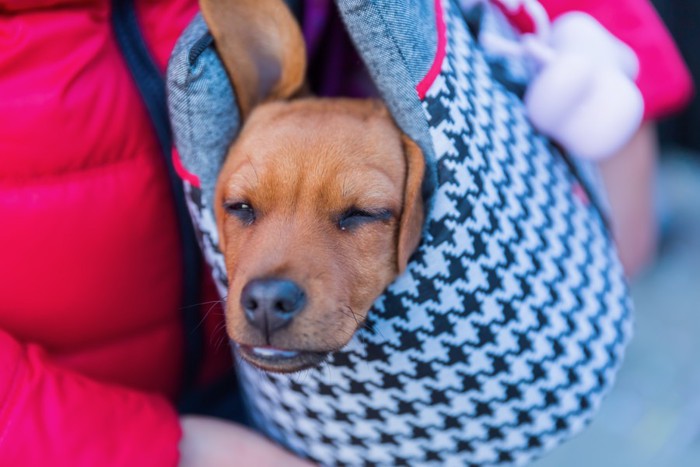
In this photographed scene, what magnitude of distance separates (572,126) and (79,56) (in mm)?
945

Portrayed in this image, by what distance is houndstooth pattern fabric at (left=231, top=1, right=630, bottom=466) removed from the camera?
4.05ft

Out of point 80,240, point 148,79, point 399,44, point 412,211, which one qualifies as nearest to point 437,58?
point 399,44

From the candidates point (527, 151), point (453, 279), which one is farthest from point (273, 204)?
point (527, 151)

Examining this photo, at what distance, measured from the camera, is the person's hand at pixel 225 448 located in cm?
136

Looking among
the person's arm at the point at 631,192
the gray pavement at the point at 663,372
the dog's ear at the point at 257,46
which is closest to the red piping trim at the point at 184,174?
the dog's ear at the point at 257,46

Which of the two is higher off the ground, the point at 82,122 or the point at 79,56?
the point at 79,56

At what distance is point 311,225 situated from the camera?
1.30 meters

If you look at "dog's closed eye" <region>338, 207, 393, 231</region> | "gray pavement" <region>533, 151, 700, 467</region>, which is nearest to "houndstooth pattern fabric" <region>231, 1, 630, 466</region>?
"dog's closed eye" <region>338, 207, 393, 231</region>

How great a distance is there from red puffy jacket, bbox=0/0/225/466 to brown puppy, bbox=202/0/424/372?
0.53 ft

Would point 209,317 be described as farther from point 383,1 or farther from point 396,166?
point 383,1

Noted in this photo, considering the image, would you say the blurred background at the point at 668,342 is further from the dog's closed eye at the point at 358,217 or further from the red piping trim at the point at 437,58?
the red piping trim at the point at 437,58

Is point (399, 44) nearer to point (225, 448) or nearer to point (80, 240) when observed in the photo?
point (80, 240)

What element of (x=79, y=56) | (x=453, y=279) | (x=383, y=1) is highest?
(x=383, y=1)

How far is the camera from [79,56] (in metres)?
1.27
